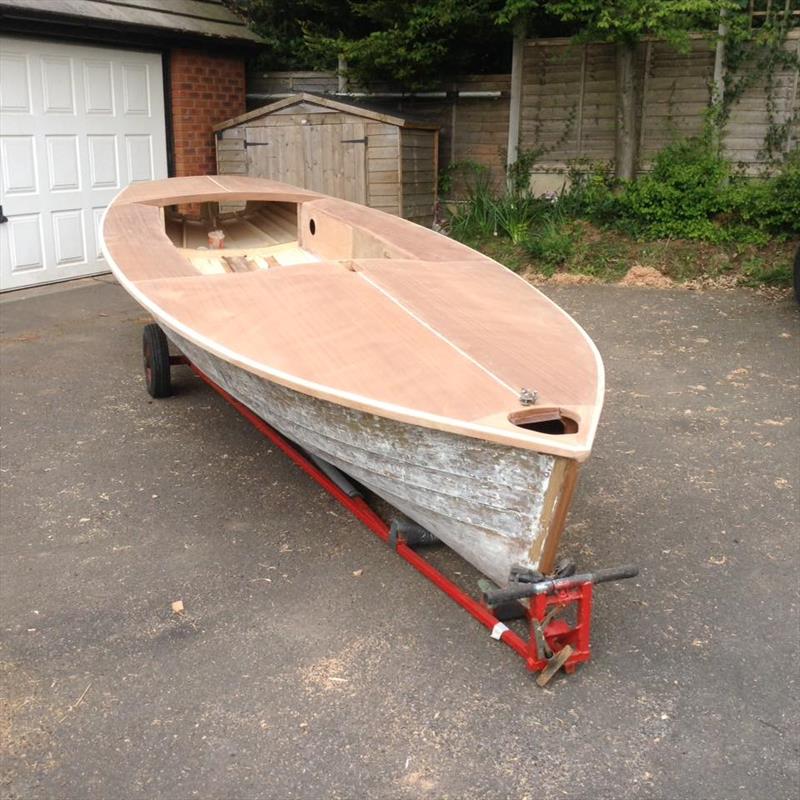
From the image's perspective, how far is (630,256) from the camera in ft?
31.1

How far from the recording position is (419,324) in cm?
360

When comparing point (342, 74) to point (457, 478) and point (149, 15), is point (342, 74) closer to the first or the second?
point (149, 15)

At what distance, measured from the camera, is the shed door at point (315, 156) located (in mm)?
10156

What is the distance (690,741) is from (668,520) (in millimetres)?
1568

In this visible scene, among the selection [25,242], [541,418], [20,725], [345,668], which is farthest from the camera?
[25,242]

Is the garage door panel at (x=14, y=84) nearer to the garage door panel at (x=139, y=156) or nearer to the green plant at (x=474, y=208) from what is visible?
the garage door panel at (x=139, y=156)

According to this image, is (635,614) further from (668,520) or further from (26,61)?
(26,61)

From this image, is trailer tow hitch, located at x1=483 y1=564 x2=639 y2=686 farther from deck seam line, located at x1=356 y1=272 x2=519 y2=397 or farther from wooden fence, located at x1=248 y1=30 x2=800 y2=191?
wooden fence, located at x1=248 y1=30 x2=800 y2=191

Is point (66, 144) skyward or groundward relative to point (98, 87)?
groundward

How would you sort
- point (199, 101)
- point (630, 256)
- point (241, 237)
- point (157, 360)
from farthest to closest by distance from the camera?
point (199, 101) < point (630, 256) < point (241, 237) < point (157, 360)

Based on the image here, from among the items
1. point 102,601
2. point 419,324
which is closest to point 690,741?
point 419,324

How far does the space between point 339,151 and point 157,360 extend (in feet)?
17.6

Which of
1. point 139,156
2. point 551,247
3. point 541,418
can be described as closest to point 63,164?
point 139,156

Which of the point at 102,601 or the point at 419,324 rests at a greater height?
the point at 419,324
